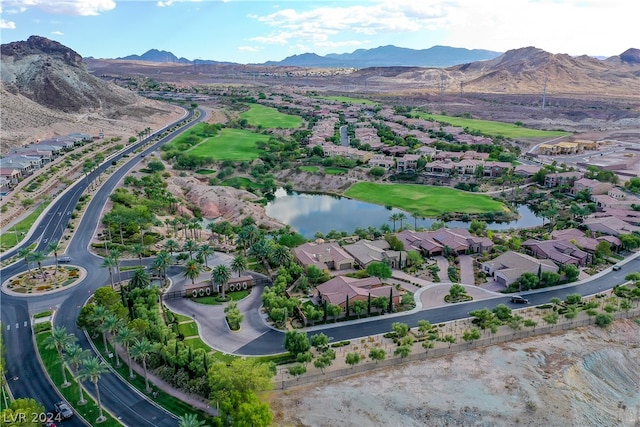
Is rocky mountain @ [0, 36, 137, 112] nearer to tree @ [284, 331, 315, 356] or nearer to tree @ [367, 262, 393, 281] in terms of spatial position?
tree @ [367, 262, 393, 281]

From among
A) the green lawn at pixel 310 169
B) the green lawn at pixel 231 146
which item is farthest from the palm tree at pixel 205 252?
the green lawn at pixel 231 146

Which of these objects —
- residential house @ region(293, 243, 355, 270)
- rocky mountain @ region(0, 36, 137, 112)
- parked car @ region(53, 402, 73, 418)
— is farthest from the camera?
rocky mountain @ region(0, 36, 137, 112)

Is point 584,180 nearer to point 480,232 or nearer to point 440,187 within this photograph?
point 440,187

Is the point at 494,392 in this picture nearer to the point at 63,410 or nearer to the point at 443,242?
the point at 443,242

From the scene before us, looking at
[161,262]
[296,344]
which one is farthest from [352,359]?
[161,262]

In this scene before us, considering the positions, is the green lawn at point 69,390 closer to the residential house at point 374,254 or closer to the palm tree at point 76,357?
the palm tree at point 76,357

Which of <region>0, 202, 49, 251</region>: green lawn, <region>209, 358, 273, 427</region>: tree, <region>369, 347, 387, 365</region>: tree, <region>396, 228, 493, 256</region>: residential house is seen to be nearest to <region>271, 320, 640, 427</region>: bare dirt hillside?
<region>369, 347, 387, 365</region>: tree
